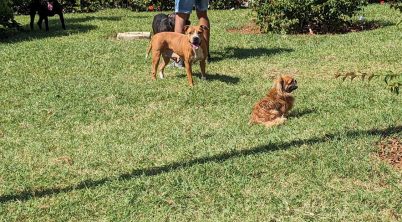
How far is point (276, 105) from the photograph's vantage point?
18.9 ft

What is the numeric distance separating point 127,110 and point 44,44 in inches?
205

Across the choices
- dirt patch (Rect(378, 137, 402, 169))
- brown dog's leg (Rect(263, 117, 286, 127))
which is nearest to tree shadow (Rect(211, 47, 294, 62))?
brown dog's leg (Rect(263, 117, 286, 127))

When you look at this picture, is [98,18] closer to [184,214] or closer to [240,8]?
[240,8]

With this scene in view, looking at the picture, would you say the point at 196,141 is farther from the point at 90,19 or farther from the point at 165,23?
the point at 90,19

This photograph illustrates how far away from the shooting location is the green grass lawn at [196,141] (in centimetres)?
397

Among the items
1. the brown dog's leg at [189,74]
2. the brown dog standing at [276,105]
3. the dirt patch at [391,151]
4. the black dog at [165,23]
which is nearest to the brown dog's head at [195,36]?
the brown dog's leg at [189,74]

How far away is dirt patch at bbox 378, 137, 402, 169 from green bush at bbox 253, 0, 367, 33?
676cm

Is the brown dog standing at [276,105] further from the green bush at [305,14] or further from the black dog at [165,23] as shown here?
the green bush at [305,14]

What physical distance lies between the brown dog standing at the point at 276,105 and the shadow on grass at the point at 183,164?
0.63 metres

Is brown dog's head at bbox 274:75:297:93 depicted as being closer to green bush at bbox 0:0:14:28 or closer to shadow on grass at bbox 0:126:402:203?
shadow on grass at bbox 0:126:402:203

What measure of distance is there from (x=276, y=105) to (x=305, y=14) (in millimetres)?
6200

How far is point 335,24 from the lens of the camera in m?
11.7

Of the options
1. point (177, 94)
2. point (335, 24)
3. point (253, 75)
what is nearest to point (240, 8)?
point (335, 24)

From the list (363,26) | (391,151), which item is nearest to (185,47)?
(391,151)
